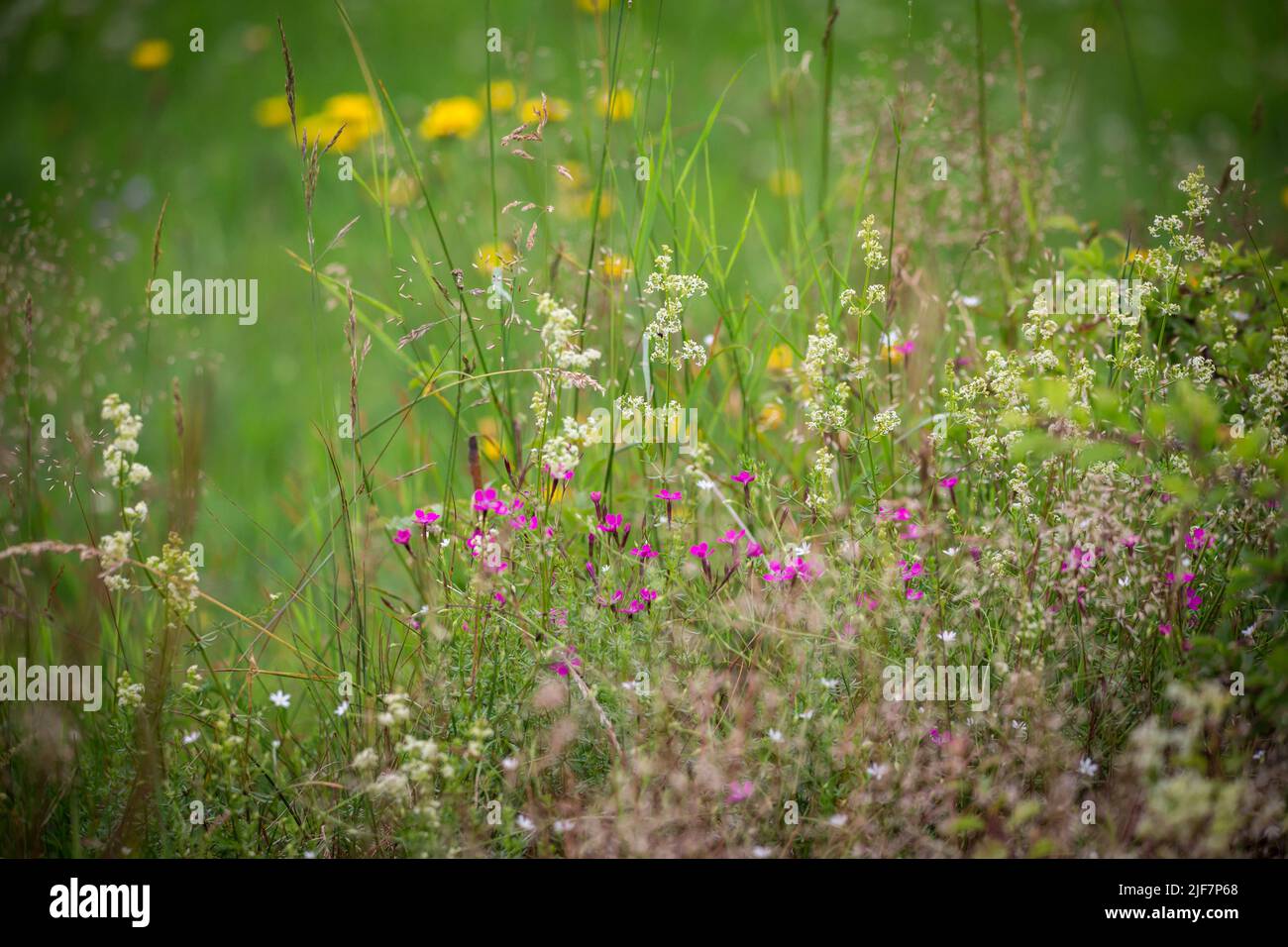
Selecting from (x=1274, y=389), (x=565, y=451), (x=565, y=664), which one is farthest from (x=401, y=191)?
(x=1274, y=389)

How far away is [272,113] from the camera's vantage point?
4836 mm

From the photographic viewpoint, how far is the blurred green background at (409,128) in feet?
11.4

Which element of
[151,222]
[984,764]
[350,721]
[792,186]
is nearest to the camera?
[984,764]

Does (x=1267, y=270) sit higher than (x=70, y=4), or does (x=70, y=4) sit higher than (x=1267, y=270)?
(x=70, y=4)

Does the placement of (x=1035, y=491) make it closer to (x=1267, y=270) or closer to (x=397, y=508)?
(x=1267, y=270)

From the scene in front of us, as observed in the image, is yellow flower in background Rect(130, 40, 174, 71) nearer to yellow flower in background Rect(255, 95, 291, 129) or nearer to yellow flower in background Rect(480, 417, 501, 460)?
yellow flower in background Rect(255, 95, 291, 129)

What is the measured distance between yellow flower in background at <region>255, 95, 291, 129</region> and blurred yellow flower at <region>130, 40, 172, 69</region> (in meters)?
0.43

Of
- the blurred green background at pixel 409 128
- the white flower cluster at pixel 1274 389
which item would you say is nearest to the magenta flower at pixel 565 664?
the blurred green background at pixel 409 128

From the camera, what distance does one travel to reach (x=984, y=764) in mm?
1897

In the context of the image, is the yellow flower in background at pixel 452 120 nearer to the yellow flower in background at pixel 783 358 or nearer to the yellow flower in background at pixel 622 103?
the yellow flower in background at pixel 622 103
